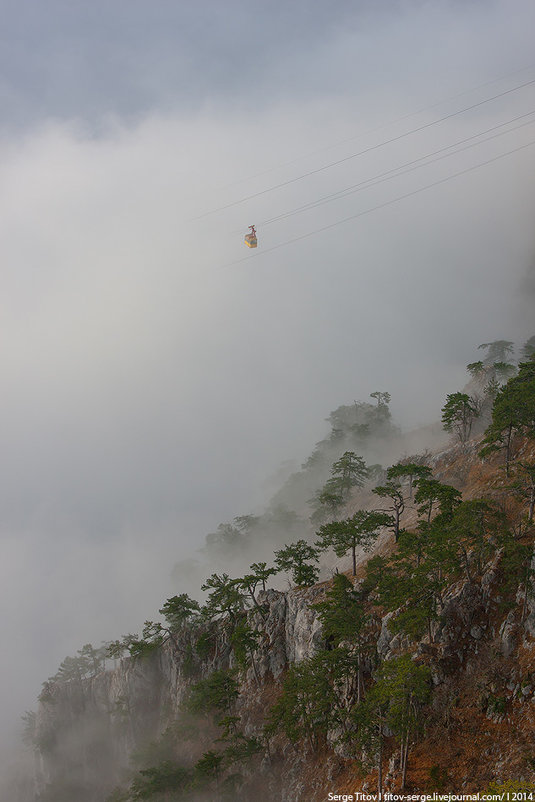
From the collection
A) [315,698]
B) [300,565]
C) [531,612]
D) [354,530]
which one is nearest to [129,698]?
[300,565]

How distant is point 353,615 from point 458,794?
1268 cm

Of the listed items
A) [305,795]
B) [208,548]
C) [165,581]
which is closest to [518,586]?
[305,795]

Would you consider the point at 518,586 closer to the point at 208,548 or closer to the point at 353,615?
the point at 353,615

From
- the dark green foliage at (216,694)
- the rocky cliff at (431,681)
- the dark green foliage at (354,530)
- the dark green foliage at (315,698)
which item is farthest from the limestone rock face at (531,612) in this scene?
the dark green foliage at (216,694)

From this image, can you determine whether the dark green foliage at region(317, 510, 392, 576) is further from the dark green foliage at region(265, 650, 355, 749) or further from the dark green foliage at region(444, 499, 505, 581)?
the dark green foliage at region(265, 650, 355, 749)

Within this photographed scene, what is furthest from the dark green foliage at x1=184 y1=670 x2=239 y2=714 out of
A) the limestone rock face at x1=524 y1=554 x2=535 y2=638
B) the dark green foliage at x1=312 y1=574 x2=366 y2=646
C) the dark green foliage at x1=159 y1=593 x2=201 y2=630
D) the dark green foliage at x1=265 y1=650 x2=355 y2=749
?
the limestone rock face at x1=524 y1=554 x2=535 y2=638

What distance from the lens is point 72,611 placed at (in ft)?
604

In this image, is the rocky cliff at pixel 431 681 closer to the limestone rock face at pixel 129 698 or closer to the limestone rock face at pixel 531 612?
the limestone rock face at pixel 531 612

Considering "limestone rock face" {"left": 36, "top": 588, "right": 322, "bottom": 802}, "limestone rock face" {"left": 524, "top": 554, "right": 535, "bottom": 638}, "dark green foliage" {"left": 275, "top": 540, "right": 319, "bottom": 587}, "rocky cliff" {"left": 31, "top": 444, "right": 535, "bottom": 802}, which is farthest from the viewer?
"dark green foliage" {"left": 275, "top": 540, "right": 319, "bottom": 587}

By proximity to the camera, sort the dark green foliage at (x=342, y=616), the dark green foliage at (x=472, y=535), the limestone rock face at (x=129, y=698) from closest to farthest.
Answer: the dark green foliage at (x=472, y=535)
the dark green foliage at (x=342, y=616)
the limestone rock face at (x=129, y=698)

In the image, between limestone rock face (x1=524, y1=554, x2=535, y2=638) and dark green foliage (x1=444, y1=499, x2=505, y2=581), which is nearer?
limestone rock face (x1=524, y1=554, x2=535, y2=638)

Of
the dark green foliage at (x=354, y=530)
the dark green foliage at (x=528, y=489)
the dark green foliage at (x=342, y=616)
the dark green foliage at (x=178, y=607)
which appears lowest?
the dark green foliage at (x=178, y=607)

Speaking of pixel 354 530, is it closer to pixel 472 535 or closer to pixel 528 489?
pixel 472 535

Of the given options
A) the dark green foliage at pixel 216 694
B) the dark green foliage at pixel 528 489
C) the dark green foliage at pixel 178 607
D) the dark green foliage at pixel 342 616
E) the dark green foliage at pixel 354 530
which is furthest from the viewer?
the dark green foliage at pixel 178 607
